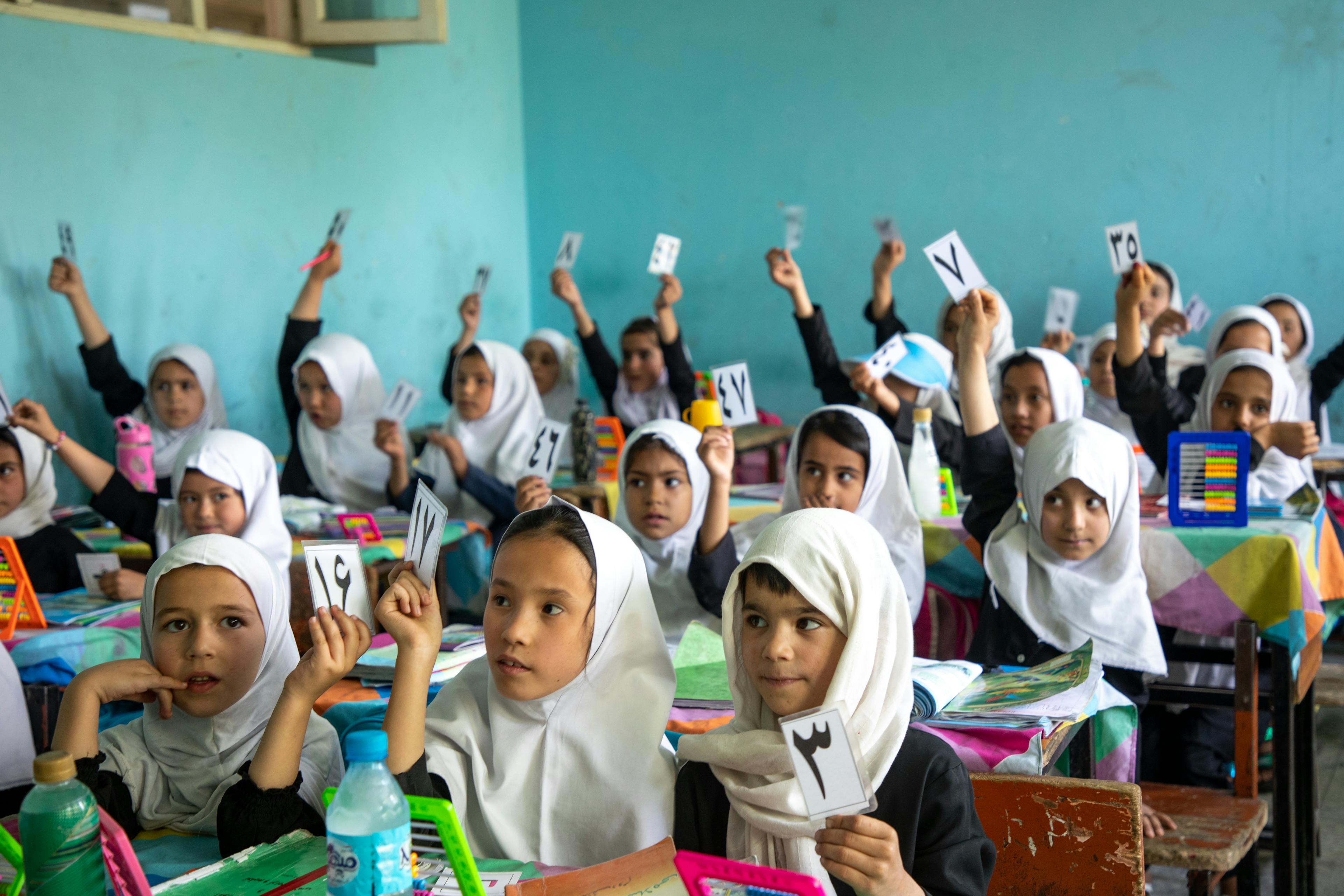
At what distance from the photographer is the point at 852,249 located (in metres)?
6.76

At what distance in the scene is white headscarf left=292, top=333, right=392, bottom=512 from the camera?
4.59m

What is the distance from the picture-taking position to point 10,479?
3.37 metres

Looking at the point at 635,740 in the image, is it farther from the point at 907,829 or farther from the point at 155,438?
the point at 155,438

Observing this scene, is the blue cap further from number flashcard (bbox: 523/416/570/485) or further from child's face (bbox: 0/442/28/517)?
child's face (bbox: 0/442/28/517)

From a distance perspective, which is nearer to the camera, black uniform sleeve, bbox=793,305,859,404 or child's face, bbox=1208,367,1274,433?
child's face, bbox=1208,367,1274,433

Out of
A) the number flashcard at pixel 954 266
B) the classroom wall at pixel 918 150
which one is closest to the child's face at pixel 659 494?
the number flashcard at pixel 954 266

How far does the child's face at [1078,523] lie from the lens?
261 centimetres

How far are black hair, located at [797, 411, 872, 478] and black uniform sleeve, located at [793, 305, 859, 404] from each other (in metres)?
1.97

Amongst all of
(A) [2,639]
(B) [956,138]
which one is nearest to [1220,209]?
(B) [956,138]

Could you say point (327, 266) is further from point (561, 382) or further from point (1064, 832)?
point (1064, 832)

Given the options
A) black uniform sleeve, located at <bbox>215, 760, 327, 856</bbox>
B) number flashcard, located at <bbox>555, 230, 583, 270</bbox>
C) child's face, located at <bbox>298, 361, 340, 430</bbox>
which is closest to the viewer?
black uniform sleeve, located at <bbox>215, 760, 327, 856</bbox>

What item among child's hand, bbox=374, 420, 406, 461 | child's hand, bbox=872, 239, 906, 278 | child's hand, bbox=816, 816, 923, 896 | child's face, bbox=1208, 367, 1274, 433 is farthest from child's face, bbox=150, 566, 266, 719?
child's hand, bbox=872, 239, 906, 278

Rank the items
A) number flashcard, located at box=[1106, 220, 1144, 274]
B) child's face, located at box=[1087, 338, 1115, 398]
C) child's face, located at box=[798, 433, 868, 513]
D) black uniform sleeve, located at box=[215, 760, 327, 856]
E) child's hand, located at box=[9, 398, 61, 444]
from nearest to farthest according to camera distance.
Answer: black uniform sleeve, located at box=[215, 760, 327, 856], child's face, located at box=[798, 433, 868, 513], child's hand, located at box=[9, 398, 61, 444], number flashcard, located at box=[1106, 220, 1144, 274], child's face, located at box=[1087, 338, 1115, 398]

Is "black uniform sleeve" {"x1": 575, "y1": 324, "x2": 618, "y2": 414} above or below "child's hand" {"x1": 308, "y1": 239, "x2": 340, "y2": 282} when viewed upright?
below
